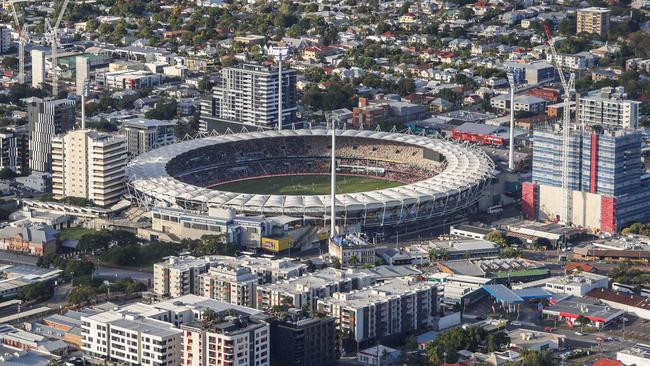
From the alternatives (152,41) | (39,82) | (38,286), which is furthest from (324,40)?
(38,286)

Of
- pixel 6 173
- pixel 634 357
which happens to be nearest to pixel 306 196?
pixel 6 173

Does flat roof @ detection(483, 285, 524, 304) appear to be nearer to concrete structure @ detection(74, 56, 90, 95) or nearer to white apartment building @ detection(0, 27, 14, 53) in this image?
concrete structure @ detection(74, 56, 90, 95)

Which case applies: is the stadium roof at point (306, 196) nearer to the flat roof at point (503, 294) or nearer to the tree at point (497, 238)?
the tree at point (497, 238)

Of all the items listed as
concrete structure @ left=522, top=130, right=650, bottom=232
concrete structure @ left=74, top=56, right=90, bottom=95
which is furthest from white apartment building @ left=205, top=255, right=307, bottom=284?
concrete structure @ left=74, top=56, right=90, bottom=95

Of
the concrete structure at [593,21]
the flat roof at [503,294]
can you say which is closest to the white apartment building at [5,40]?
the concrete structure at [593,21]

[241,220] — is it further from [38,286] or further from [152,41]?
[152,41]

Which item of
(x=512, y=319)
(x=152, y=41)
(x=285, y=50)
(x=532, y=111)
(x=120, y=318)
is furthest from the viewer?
(x=152, y=41)

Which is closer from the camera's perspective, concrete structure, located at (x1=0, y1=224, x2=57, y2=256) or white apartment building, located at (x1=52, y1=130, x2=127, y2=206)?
concrete structure, located at (x1=0, y1=224, x2=57, y2=256)
